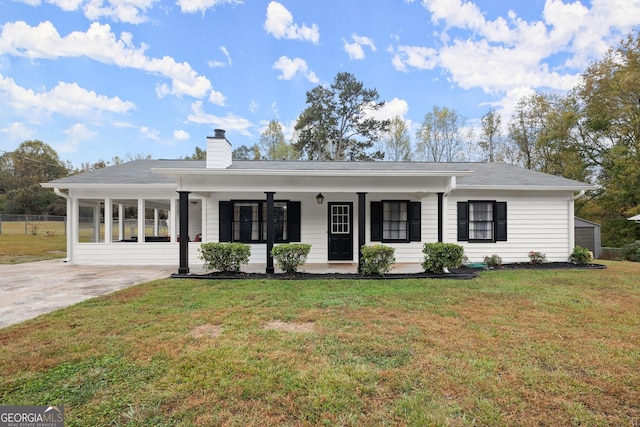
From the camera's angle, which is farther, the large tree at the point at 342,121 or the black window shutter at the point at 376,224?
the large tree at the point at 342,121

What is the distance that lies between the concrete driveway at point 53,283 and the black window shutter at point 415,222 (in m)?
6.86

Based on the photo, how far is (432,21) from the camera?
12.8 m

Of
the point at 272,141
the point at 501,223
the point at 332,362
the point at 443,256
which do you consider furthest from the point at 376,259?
the point at 272,141

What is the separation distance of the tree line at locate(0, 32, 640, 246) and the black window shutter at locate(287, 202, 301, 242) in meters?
14.5

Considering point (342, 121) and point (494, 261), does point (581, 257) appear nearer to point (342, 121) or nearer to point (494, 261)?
point (494, 261)

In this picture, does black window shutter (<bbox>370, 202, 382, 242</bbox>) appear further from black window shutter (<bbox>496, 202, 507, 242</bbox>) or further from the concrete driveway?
the concrete driveway

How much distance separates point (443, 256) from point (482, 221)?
301cm

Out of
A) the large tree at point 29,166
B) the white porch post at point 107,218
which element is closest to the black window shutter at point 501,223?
the white porch post at point 107,218

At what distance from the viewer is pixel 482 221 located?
931cm

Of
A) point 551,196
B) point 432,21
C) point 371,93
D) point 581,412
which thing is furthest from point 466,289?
point 371,93

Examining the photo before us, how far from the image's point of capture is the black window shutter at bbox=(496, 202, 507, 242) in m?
9.23

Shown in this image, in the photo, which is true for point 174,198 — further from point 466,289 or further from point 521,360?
point 521,360

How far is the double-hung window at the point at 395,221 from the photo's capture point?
934cm

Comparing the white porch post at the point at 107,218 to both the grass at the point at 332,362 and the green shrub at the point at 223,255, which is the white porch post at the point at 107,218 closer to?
the green shrub at the point at 223,255
